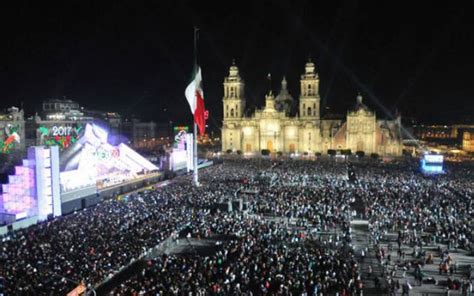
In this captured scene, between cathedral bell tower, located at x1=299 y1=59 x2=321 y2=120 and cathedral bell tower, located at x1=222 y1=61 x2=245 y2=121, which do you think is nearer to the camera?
cathedral bell tower, located at x1=299 y1=59 x2=321 y2=120

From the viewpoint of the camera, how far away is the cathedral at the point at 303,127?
64500mm

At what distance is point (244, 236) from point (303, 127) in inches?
2054

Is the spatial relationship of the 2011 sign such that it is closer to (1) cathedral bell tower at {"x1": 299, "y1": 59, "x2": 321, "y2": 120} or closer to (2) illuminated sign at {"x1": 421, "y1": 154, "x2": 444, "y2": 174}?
(1) cathedral bell tower at {"x1": 299, "y1": 59, "x2": 321, "y2": 120}

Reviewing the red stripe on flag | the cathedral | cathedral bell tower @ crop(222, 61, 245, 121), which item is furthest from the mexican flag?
cathedral bell tower @ crop(222, 61, 245, 121)

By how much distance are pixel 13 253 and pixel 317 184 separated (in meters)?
23.1

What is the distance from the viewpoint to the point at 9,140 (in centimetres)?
5712

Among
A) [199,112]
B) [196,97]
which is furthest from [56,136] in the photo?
[196,97]

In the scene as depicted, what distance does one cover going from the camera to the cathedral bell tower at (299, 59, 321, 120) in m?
67.8

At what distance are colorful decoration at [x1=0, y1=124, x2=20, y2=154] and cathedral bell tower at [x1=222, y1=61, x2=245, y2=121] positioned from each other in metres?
33.8

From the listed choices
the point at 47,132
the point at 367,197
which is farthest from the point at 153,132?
the point at 367,197

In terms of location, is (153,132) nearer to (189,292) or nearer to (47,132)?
(47,132)

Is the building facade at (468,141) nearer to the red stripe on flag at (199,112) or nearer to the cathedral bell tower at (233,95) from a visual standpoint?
the cathedral bell tower at (233,95)

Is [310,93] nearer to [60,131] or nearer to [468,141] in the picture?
[468,141]

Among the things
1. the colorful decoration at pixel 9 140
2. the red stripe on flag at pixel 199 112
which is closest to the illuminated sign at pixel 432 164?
the red stripe on flag at pixel 199 112
